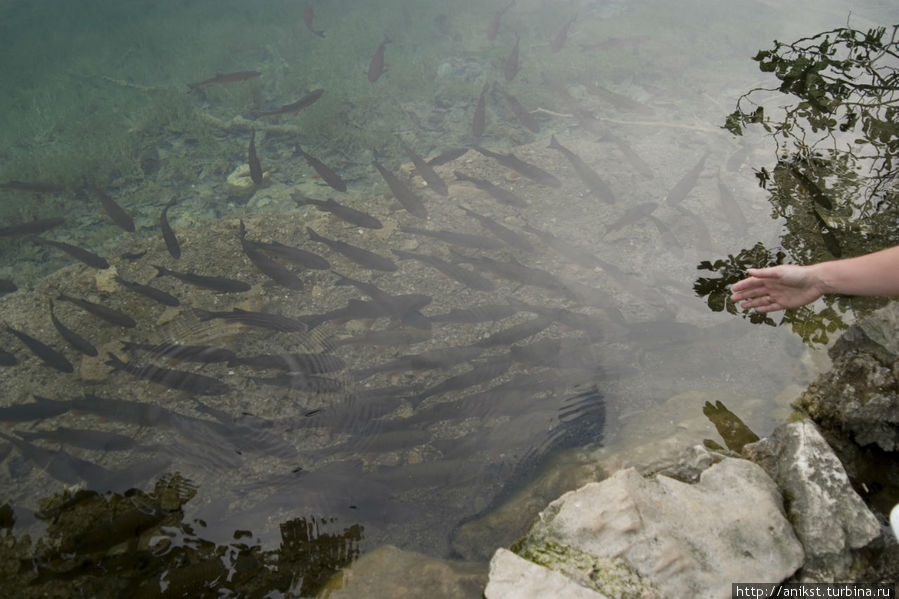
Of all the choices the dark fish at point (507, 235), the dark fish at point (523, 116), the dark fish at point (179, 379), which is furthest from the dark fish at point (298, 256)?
the dark fish at point (523, 116)

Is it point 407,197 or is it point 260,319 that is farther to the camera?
point 407,197

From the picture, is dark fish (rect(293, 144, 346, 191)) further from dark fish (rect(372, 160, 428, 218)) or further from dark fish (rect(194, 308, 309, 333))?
dark fish (rect(194, 308, 309, 333))

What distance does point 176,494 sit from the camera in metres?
3.44

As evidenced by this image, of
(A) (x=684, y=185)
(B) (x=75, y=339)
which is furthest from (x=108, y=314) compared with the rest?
(A) (x=684, y=185)

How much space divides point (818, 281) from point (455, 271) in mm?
3482

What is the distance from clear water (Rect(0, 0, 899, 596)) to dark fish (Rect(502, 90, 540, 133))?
0.10 metres

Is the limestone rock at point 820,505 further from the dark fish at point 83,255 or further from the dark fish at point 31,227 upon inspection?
the dark fish at point 31,227

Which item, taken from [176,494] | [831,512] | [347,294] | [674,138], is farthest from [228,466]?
[674,138]

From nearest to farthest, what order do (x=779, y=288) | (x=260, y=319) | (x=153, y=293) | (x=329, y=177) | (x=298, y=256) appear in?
(x=779, y=288) < (x=260, y=319) < (x=153, y=293) < (x=298, y=256) < (x=329, y=177)

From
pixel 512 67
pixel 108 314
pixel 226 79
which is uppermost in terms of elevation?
pixel 512 67

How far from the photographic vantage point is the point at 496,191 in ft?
22.2

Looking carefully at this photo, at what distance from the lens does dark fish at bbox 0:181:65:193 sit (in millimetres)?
7238

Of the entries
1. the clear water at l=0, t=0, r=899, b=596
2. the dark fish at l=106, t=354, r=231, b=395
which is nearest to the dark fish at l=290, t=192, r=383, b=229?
the clear water at l=0, t=0, r=899, b=596

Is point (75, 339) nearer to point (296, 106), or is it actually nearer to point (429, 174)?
point (429, 174)
